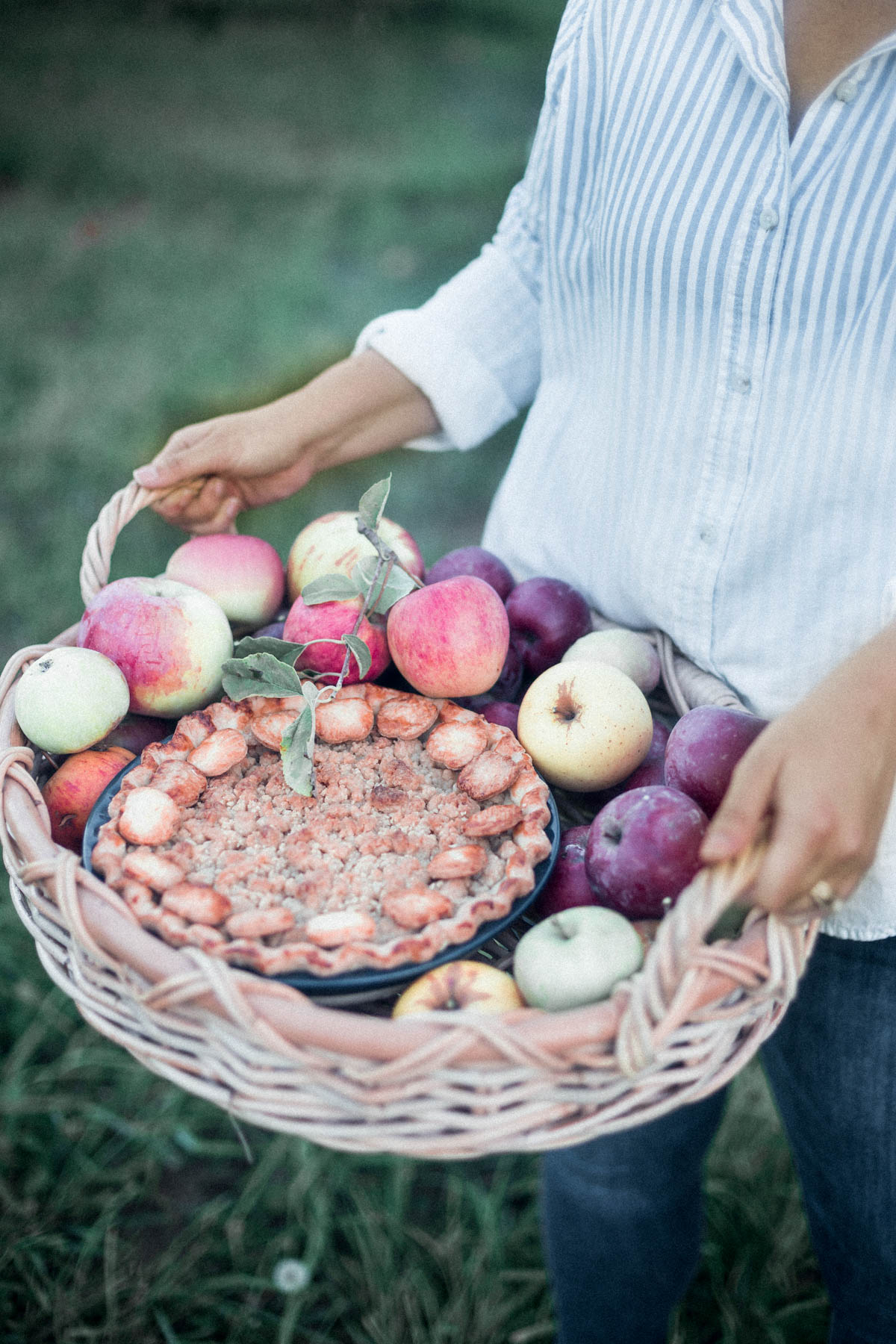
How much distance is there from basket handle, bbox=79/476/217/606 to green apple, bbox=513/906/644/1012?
793 mm

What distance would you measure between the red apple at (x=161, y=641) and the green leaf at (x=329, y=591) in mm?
131

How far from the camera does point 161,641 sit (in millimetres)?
1300

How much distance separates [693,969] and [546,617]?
2.18ft

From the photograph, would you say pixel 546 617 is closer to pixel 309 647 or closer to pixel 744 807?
pixel 309 647

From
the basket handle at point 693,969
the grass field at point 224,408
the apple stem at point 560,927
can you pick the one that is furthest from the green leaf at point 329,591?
the grass field at point 224,408

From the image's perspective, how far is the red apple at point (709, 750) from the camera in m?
1.13

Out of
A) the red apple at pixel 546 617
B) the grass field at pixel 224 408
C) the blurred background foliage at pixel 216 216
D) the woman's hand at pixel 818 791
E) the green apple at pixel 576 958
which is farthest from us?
the blurred background foliage at pixel 216 216

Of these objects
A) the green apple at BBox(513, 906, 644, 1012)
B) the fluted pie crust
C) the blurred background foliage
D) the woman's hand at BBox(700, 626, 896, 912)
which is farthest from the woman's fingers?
the blurred background foliage

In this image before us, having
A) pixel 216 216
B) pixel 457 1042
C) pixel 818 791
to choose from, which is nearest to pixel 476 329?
pixel 818 791

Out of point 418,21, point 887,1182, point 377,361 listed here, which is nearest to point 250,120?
point 418,21

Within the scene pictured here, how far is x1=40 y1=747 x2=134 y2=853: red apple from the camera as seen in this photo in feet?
4.05

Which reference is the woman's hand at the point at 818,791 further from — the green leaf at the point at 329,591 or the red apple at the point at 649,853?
the green leaf at the point at 329,591

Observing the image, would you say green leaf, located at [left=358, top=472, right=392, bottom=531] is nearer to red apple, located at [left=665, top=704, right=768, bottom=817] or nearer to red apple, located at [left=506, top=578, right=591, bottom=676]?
red apple, located at [left=506, top=578, right=591, bottom=676]

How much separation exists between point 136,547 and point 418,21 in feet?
17.7
